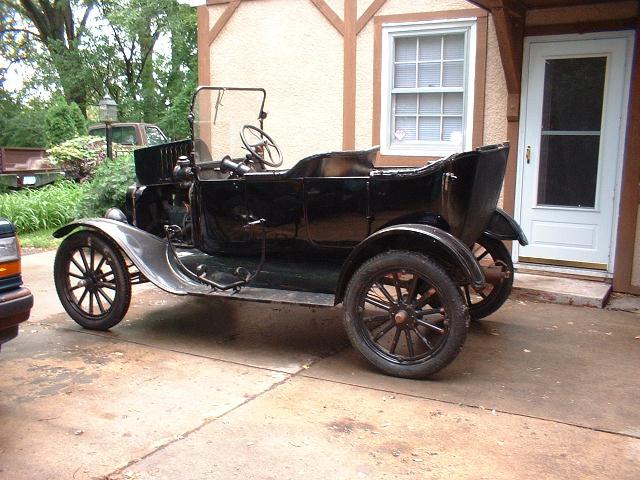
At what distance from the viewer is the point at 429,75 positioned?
6.88 meters

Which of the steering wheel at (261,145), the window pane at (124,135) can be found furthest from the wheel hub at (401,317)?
the window pane at (124,135)

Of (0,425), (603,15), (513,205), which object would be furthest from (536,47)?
(0,425)

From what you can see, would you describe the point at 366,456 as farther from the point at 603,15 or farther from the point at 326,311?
the point at 603,15

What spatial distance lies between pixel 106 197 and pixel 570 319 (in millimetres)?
6566

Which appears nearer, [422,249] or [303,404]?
[303,404]

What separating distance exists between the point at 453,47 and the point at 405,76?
0.60m

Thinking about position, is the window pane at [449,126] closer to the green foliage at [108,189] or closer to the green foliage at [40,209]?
the green foliage at [108,189]

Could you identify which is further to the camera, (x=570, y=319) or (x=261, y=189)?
(x=570, y=319)

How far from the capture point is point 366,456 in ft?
9.95

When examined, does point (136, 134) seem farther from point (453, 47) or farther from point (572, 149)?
point (572, 149)

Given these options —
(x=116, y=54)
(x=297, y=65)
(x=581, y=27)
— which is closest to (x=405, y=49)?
(x=297, y=65)

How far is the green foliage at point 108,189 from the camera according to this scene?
352 inches

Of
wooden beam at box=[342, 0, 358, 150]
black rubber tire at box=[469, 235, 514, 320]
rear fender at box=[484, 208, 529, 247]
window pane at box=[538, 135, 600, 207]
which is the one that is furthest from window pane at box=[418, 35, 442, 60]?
black rubber tire at box=[469, 235, 514, 320]

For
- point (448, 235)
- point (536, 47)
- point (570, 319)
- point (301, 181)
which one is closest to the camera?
point (448, 235)
